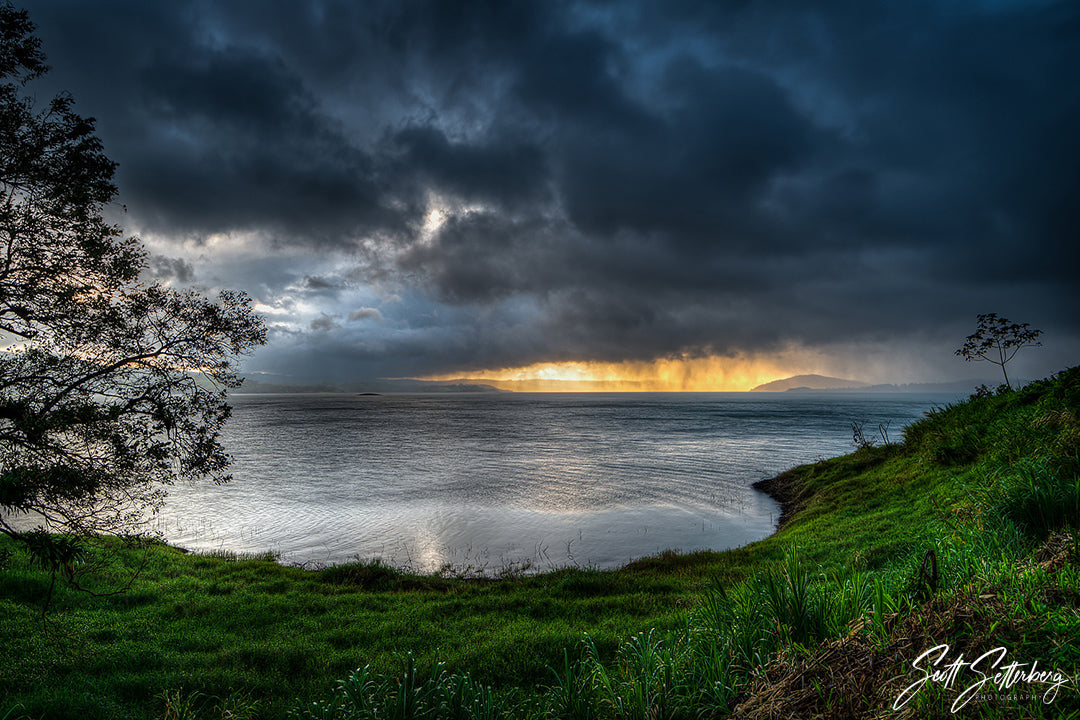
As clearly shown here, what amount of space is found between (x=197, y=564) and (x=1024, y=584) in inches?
835

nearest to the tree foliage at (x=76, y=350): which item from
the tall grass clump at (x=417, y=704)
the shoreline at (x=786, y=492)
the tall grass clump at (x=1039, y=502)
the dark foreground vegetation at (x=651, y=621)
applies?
the dark foreground vegetation at (x=651, y=621)

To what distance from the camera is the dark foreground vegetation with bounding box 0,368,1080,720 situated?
279cm

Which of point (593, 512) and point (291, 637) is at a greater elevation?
point (291, 637)

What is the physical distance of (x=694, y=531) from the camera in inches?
900

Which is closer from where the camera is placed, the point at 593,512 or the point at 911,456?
Answer: the point at 911,456

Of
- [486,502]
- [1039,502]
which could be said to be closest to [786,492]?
[486,502]

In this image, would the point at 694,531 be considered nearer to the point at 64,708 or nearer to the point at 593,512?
the point at 593,512

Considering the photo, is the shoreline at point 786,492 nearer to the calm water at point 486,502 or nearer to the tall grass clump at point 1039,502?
the calm water at point 486,502

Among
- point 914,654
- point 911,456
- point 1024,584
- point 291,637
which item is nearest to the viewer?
point 914,654

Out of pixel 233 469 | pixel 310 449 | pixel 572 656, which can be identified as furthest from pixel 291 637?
pixel 310 449

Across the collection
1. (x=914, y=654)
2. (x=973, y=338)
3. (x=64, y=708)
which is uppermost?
(x=973, y=338)

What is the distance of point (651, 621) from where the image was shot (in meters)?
9.91

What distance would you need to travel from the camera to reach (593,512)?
87.2ft

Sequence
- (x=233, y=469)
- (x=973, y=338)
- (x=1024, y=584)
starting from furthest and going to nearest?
(x=233, y=469), (x=973, y=338), (x=1024, y=584)
